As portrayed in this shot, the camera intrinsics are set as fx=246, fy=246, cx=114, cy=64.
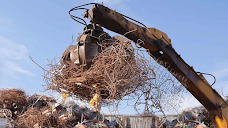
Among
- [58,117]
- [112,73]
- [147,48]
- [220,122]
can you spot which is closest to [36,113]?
[58,117]

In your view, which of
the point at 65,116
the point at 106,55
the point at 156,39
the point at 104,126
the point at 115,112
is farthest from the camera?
the point at 65,116

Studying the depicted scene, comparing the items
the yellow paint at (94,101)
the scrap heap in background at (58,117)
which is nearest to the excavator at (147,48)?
the yellow paint at (94,101)

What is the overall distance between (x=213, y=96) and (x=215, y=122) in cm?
59

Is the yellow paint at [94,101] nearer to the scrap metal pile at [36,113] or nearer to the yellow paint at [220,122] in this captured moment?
the scrap metal pile at [36,113]

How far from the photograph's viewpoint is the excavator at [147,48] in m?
2.93

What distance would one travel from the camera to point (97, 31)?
10.1ft

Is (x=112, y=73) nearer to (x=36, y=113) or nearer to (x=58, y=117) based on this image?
(x=36, y=113)

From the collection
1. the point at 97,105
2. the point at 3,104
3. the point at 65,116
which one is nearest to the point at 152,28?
the point at 97,105

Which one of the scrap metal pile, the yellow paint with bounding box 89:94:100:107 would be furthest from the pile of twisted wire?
the scrap metal pile

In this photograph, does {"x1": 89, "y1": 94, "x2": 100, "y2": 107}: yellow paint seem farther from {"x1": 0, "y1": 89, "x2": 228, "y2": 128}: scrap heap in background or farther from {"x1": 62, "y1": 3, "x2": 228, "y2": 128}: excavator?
{"x1": 0, "y1": 89, "x2": 228, "y2": 128}: scrap heap in background

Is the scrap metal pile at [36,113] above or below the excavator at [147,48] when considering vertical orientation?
below

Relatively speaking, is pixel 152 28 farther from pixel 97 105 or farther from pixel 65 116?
pixel 65 116

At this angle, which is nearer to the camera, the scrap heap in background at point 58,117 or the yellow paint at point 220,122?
the yellow paint at point 220,122

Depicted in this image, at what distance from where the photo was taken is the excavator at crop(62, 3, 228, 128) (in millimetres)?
2930
